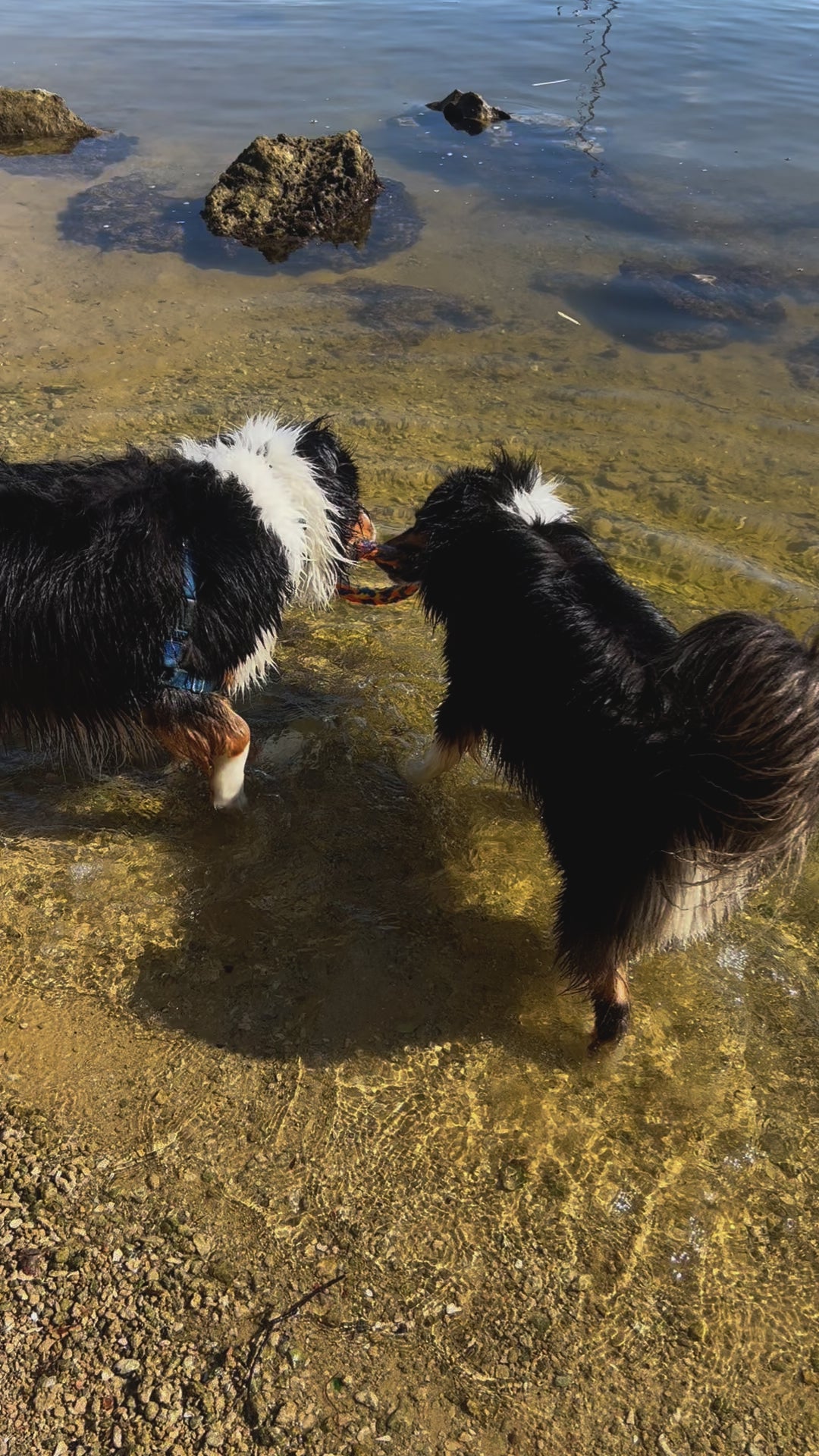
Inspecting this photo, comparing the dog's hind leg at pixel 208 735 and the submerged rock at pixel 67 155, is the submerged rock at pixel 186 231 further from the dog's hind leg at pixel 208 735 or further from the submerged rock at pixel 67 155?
the dog's hind leg at pixel 208 735

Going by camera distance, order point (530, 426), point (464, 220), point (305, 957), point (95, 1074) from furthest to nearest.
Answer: point (464, 220) < point (530, 426) < point (305, 957) < point (95, 1074)

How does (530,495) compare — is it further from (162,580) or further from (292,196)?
(292,196)

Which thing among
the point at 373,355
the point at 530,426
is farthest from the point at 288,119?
the point at 530,426

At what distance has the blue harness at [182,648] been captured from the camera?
285cm

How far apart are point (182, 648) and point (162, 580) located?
0.24 metres

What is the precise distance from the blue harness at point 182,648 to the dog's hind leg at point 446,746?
78 cm

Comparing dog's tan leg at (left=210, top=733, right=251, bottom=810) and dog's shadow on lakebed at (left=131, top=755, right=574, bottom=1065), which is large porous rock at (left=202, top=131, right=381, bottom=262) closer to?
dog's tan leg at (left=210, top=733, right=251, bottom=810)

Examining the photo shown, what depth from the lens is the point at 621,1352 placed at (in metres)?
2.09

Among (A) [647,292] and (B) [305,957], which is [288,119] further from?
(B) [305,957]

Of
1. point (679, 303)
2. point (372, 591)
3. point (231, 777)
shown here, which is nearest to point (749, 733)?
point (231, 777)

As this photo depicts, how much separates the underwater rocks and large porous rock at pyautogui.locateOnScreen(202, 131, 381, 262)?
209 cm

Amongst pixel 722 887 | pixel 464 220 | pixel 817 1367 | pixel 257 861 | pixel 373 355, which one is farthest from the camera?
pixel 464 220

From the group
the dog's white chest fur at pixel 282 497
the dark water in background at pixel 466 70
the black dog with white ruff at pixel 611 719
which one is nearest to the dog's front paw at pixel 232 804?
the dog's white chest fur at pixel 282 497

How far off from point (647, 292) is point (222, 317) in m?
3.14
